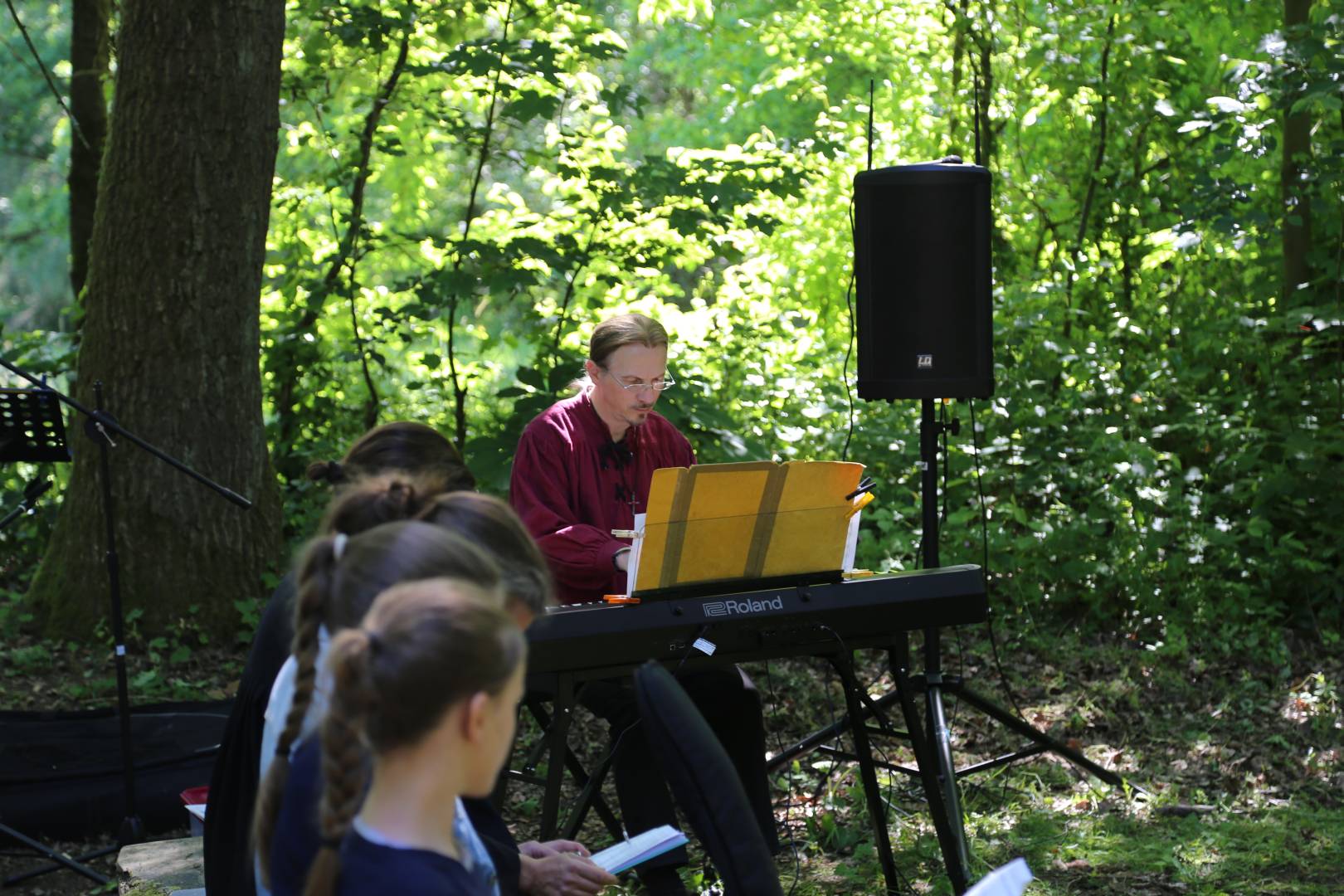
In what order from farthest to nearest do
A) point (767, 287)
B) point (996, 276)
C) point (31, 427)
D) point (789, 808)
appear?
point (996, 276) < point (767, 287) < point (789, 808) < point (31, 427)

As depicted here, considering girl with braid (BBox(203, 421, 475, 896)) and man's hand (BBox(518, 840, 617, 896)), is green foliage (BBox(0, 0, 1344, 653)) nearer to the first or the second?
girl with braid (BBox(203, 421, 475, 896))

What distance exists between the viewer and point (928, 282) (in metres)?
4.18

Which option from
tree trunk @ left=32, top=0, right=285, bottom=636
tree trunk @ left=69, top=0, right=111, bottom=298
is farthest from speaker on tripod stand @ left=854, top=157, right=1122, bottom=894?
tree trunk @ left=69, top=0, right=111, bottom=298

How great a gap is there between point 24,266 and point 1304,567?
15.5 meters

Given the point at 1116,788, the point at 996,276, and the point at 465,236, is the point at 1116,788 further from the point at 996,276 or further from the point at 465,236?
the point at 996,276

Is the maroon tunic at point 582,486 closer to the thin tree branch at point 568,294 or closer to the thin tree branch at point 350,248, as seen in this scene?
the thin tree branch at point 568,294

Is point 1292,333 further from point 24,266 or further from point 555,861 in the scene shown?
point 24,266

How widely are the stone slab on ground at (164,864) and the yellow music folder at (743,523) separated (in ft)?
4.15

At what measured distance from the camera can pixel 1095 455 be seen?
6.50 metres

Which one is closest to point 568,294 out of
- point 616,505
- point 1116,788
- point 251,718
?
point 616,505

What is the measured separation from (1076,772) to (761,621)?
2096mm

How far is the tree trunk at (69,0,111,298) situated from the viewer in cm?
747

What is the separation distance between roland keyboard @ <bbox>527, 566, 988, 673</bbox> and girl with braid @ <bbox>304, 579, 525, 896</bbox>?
1.46 m

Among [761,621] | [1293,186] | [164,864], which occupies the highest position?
[1293,186]
